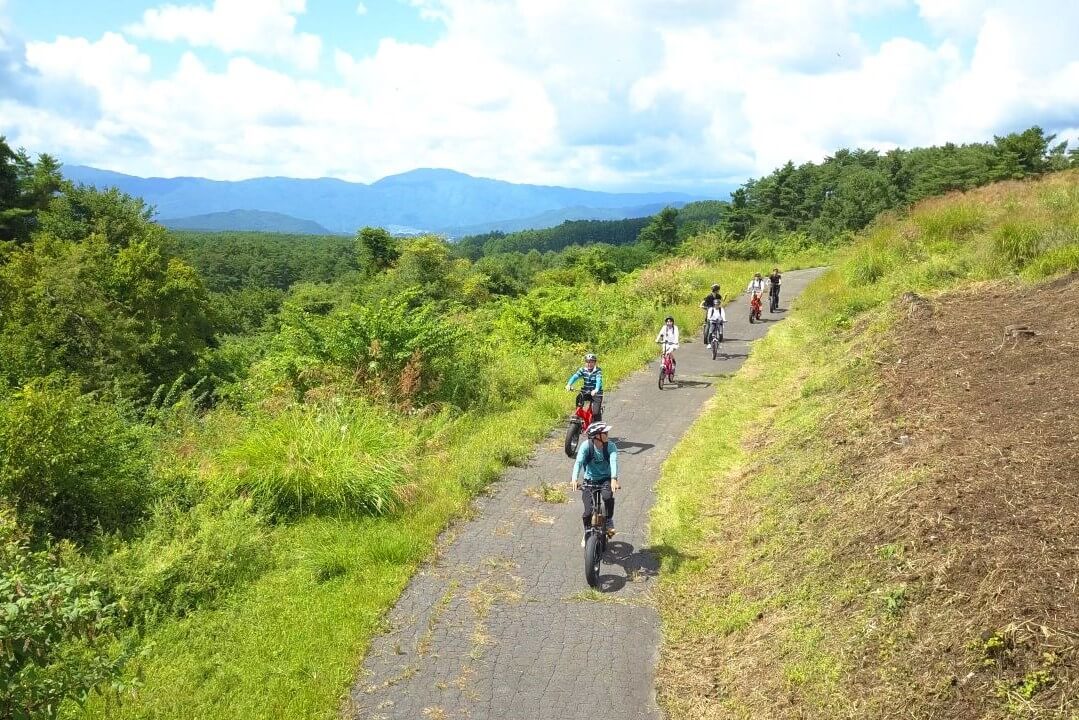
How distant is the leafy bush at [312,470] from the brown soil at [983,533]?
225 inches

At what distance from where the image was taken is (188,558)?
21.8 ft

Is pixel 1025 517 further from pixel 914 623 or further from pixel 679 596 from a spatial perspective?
pixel 679 596

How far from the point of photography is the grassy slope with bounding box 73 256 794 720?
5066 millimetres

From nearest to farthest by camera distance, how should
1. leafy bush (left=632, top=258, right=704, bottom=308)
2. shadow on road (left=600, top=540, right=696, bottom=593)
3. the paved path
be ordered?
the paved path < shadow on road (left=600, top=540, right=696, bottom=593) < leafy bush (left=632, top=258, right=704, bottom=308)

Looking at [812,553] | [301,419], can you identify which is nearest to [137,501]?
[301,419]

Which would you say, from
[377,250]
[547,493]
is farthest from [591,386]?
[377,250]

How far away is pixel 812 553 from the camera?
5.95 metres

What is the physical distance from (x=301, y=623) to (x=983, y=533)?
234 inches

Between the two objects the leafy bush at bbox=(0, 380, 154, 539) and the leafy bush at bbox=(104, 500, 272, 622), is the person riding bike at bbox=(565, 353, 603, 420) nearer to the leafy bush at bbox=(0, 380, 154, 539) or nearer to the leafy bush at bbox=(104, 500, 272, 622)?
the leafy bush at bbox=(104, 500, 272, 622)

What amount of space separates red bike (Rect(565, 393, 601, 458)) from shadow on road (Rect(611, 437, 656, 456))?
78 centimetres

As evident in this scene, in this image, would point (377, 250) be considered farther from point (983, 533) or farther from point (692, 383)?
point (983, 533)

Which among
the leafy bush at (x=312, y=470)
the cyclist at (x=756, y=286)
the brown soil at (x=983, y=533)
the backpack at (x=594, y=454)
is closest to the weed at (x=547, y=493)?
the leafy bush at (x=312, y=470)

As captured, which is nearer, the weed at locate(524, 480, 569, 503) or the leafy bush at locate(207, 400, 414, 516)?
the leafy bush at locate(207, 400, 414, 516)

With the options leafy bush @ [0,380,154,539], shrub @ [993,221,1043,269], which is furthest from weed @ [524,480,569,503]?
shrub @ [993,221,1043,269]
